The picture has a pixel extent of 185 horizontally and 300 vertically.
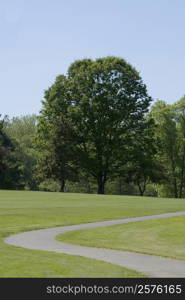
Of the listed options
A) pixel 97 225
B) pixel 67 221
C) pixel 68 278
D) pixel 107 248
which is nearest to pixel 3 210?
pixel 67 221

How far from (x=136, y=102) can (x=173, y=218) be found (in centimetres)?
5392

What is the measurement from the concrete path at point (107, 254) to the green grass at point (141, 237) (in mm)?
690

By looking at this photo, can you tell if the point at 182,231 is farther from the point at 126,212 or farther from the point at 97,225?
the point at 126,212

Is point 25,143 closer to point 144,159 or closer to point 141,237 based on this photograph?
point 144,159

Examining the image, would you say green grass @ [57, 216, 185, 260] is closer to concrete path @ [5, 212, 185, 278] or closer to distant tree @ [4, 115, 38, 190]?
concrete path @ [5, 212, 185, 278]

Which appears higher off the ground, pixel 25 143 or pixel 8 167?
pixel 25 143

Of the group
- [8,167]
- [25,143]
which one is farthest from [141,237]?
[25,143]

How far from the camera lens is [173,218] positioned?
93.2 ft

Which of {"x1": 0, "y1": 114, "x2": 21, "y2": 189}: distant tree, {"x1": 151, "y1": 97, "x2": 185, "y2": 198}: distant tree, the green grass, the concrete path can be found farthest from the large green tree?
the concrete path

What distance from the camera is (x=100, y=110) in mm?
79250

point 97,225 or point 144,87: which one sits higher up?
point 144,87

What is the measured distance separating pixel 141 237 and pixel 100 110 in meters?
58.9

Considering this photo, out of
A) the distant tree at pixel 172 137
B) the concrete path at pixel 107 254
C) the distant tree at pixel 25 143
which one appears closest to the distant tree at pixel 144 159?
the distant tree at pixel 172 137

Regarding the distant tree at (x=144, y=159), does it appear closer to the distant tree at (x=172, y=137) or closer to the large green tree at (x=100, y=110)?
the large green tree at (x=100, y=110)
